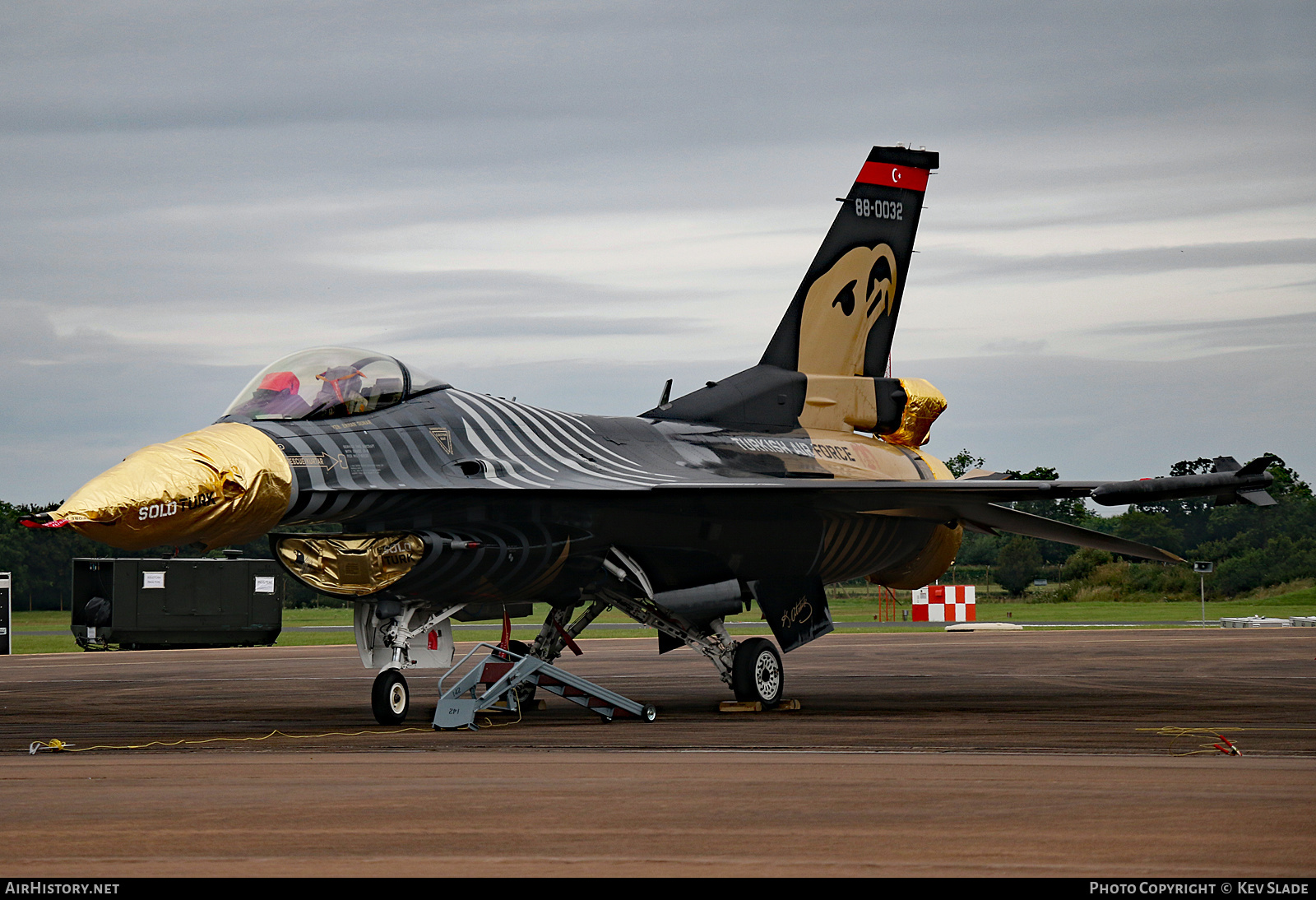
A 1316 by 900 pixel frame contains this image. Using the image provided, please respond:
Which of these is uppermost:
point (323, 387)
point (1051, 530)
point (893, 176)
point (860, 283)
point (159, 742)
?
point (893, 176)

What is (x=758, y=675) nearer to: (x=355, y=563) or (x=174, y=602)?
(x=355, y=563)

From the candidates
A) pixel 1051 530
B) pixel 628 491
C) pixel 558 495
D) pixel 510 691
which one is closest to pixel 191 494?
pixel 558 495

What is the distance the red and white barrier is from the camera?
40.0m

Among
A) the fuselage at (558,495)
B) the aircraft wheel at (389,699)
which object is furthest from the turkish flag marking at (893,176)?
the aircraft wheel at (389,699)

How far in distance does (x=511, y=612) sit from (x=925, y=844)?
1001 cm

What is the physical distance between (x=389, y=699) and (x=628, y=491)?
3020 mm

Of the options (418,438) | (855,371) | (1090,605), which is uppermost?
(855,371)

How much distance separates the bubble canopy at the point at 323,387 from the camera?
12.7 metres

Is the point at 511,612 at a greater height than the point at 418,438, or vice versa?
the point at 418,438

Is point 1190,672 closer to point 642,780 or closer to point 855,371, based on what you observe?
point 855,371

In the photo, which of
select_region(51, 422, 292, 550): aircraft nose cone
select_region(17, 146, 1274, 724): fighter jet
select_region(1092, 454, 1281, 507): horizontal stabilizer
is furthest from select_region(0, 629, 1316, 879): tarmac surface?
select_region(1092, 454, 1281, 507): horizontal stabilizer

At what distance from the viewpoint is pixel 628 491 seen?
1399cm

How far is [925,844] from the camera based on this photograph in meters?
6.23
